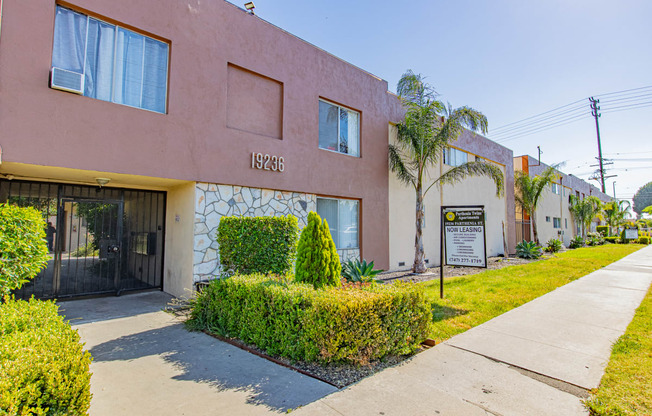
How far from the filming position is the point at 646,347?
15.9 feet

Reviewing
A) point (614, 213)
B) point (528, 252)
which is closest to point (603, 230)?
point (614, 213)

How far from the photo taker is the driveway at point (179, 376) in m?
3.29

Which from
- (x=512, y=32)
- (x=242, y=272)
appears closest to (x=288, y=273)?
(x=242, y=272)

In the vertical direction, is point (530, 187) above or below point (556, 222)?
above

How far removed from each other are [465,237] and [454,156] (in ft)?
32.2

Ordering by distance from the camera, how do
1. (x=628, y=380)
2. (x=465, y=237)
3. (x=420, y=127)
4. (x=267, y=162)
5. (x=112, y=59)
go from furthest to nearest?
(x=420, y=127) < (x=267, y=162) < (x=465, y=237) < (x=112, y=59) < (x=628, y=380)

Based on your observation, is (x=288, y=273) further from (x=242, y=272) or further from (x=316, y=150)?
(x=316, y=150)

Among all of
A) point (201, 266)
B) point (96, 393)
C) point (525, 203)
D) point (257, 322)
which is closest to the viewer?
point (96, 393)

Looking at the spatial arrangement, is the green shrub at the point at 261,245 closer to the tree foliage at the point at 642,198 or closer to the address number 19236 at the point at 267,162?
the address number 19236 at the point at 267,162

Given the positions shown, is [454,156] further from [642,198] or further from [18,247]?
[642,198]

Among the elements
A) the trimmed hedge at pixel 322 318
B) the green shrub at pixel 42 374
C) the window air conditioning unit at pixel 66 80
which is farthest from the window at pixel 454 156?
the green shrub at pixel 42 374

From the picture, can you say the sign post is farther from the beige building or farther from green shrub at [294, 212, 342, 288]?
the beige building

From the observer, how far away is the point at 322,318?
3.93 meters

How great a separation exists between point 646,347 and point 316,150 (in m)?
8.04
